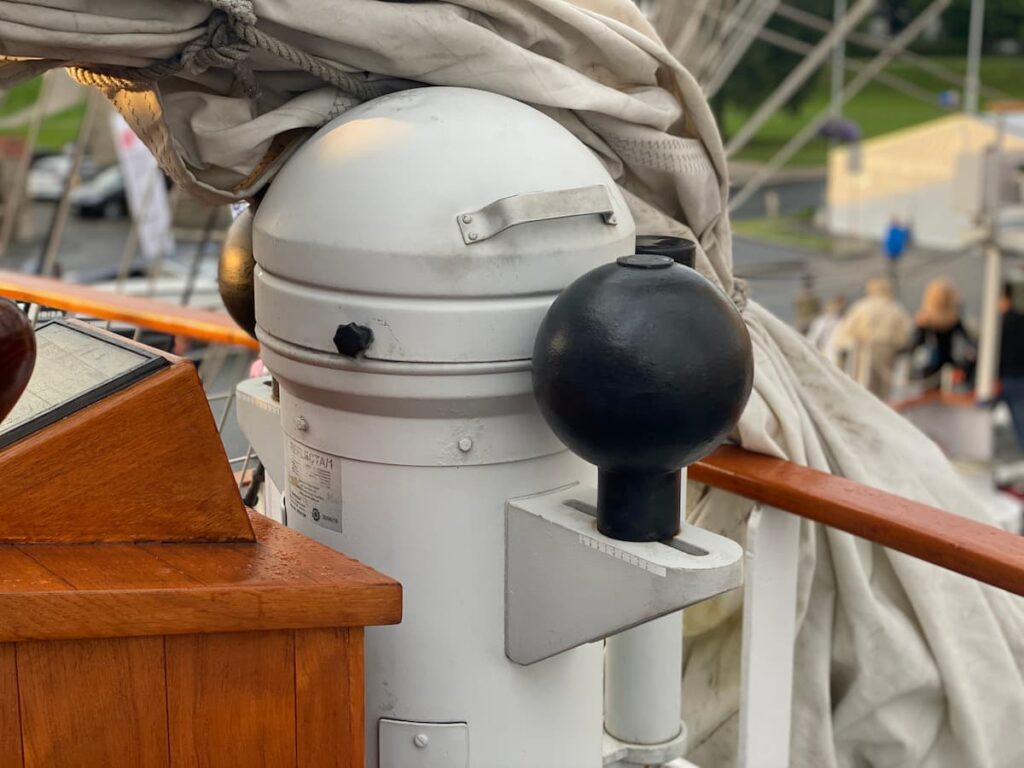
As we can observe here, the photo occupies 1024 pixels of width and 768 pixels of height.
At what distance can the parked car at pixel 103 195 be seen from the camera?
76.7 ft

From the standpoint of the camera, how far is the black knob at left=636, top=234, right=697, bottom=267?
1.80 meters

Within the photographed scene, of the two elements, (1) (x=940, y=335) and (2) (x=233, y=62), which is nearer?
(2) (x=233, y=62)

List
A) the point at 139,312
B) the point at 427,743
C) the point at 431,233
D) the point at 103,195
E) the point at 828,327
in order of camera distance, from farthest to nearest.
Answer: the point at 103,195, the point at 828,327, the point at 139,312, the point at 427,743, the point at 431,233

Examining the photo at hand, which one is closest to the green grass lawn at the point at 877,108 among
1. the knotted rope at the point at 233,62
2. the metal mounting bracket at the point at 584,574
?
the knotted rope at the point at 233,62

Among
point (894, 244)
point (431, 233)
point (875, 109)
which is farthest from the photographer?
point (875, 109)

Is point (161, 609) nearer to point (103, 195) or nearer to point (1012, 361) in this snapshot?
point (1012, 361)

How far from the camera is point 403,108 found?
1.58 metres

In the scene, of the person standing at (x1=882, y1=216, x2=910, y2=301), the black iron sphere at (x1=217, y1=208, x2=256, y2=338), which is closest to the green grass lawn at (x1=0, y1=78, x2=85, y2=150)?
the person standing at (x1=882, y1=216, x2=910, y2=301)

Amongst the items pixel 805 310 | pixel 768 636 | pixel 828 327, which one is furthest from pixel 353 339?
pixel 805 310

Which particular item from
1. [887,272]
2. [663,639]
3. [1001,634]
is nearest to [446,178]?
[663,639]

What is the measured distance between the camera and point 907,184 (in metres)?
21.4

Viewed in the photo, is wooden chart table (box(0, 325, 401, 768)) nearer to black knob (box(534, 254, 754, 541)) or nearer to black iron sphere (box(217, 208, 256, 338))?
black knob (box(534, 254, 754, 541))

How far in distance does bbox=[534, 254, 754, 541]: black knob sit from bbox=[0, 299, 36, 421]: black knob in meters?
0.54

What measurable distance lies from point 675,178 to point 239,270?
66 centimetres
